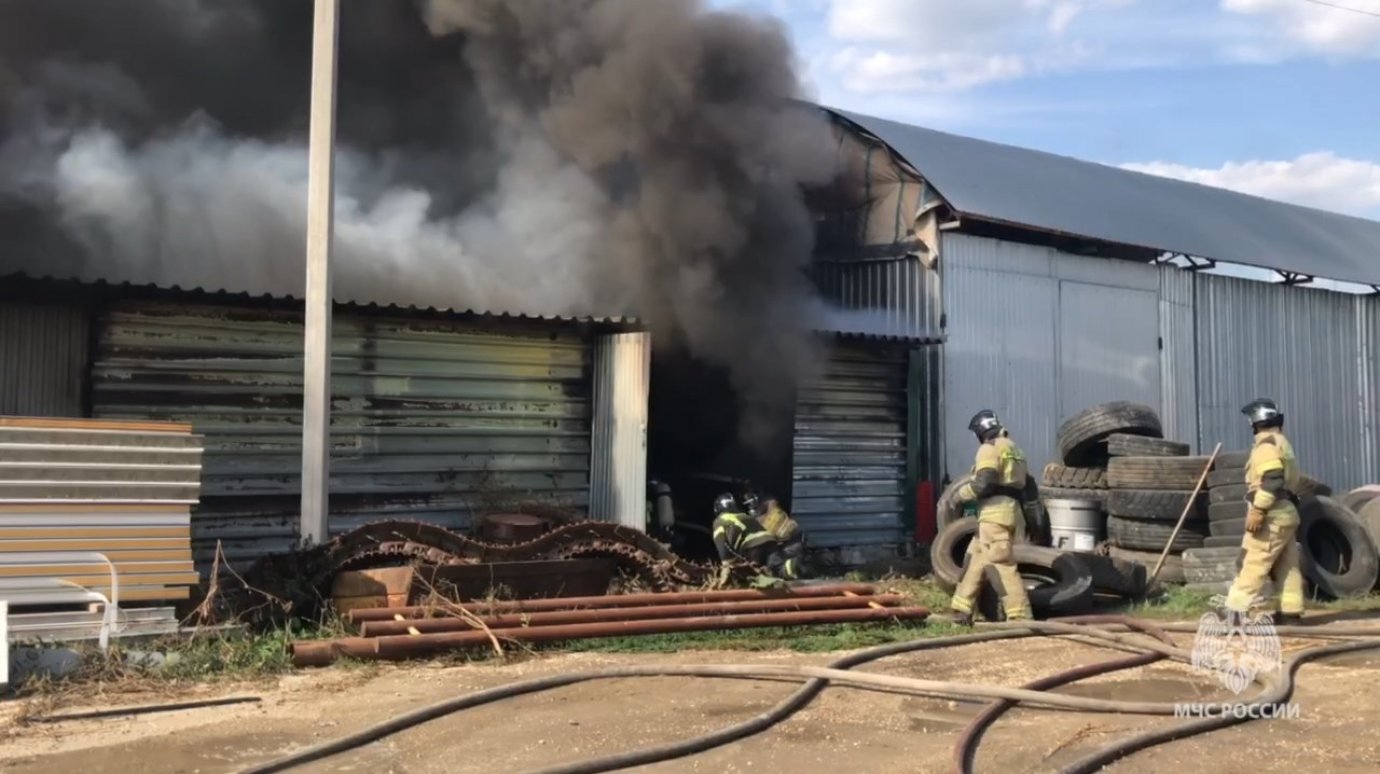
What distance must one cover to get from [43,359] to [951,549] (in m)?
7.21

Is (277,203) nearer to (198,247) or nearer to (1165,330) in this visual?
(198,247)

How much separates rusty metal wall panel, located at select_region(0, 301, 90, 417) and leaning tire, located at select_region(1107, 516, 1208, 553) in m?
8.53

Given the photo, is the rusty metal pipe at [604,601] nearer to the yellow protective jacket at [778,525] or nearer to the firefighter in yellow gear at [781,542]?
the firefighter in yellow gear at [781,542]

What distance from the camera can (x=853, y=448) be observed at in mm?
12398

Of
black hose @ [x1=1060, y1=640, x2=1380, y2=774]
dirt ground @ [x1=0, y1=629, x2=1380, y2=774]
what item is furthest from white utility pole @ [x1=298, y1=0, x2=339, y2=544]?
black hose @ [x1=1060, y1=640, x2=1380, y2=774]

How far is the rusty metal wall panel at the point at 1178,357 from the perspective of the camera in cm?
1538

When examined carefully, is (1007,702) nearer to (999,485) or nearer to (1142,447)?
(999,485)

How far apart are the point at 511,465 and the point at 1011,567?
13.5 feet

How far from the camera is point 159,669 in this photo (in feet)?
20.1

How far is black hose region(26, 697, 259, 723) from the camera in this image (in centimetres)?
528

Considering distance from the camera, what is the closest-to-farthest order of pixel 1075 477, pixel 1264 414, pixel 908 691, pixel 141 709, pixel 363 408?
pixel 141 709
pixel 908 691
pixel 1264 414
pixel 363 408
pixel 1075 477

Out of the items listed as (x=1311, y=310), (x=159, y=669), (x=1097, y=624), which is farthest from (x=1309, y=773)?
(x=1311, y=310)

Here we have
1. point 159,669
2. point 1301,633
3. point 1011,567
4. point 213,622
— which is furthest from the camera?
point 1011,567

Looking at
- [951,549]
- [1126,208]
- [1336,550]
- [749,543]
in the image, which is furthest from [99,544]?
[1126,208]
